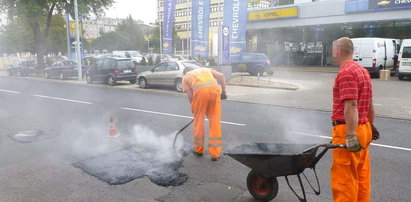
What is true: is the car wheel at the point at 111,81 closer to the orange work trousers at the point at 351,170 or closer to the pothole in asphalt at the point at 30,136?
the pothole in asphalt at the point at 30,136

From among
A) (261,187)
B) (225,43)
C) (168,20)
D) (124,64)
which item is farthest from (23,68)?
(261,187)

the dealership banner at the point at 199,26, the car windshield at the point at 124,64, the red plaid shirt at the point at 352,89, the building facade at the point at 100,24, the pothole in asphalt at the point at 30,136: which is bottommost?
the pothole in asphalt at the point at 30,136

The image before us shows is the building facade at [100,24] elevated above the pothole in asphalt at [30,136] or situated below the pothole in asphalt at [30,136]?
Result: above

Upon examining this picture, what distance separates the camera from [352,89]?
2.61 m

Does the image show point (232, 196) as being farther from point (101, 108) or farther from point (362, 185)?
point (101, 108)

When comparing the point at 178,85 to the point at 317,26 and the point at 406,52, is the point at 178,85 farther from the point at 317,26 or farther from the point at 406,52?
the point at 317,26

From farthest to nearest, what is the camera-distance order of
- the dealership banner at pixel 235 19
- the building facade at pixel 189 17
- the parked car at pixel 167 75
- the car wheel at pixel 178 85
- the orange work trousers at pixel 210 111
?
the building facade at pixel 189 17 → the dealership banner at pixel 235 19 → the parked car at pixel 167 75 → the car wheel at pixel 178 85 → the orange work trousers at pixel 210 111

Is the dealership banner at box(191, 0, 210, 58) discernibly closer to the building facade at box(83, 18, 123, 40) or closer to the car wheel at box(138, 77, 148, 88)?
the car wheel at box(138, 77, 148, 88)

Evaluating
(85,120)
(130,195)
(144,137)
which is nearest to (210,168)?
(130,195)

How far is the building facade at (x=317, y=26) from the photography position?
67.0 ft

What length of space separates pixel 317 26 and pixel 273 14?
3.44m

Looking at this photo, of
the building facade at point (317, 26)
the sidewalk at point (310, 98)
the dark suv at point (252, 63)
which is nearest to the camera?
the sidewalk at point (310, 98)

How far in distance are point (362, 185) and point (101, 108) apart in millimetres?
7893

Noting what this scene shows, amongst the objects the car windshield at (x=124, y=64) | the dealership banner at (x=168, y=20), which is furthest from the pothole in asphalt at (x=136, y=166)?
the dealership banner at (x=168, y=20)
